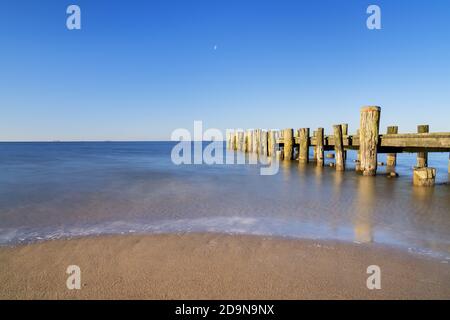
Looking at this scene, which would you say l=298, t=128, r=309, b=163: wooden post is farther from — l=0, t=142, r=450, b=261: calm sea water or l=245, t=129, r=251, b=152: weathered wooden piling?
l=245, t=129, r=251, b=152: weathered wooden piling

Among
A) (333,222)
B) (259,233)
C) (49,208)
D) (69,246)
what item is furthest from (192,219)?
(49,208)

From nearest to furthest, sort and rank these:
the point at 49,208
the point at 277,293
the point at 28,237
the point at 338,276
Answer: the point at 277,293, the point at 338,276, the point at 28,237, the point at 49,208

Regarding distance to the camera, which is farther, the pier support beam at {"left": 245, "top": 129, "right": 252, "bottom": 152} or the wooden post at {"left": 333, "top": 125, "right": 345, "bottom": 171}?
the pier support beam at {"left": 245, "top": 129, "right": 252, "bottom": 152}

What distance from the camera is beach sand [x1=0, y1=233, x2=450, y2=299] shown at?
8.90ft

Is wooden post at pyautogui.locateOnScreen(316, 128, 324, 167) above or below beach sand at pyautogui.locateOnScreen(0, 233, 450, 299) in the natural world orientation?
above

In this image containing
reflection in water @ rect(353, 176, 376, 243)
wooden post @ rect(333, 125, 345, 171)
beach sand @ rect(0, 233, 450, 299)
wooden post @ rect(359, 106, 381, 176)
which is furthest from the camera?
wooden post @ rect(333, 125, 345, 171)

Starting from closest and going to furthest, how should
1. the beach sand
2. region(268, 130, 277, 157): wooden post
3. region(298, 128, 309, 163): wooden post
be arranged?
the beach sand, region(298, 128, 309, 163): wooden post, region(268, 130, 277, 157): wooden post

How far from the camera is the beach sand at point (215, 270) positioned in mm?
2713

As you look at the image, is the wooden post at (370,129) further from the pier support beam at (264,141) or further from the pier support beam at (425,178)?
the pier support beam at (264,141)

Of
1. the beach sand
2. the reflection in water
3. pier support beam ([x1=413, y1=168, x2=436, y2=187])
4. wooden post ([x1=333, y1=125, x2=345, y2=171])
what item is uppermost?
wooden post ([x1=333, y1=125, x2=345, y2=171])

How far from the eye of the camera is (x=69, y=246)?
3.97m

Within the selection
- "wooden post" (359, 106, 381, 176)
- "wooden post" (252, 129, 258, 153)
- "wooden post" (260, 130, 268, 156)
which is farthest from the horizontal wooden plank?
"wooden post" (252, 129, 258, 153)
